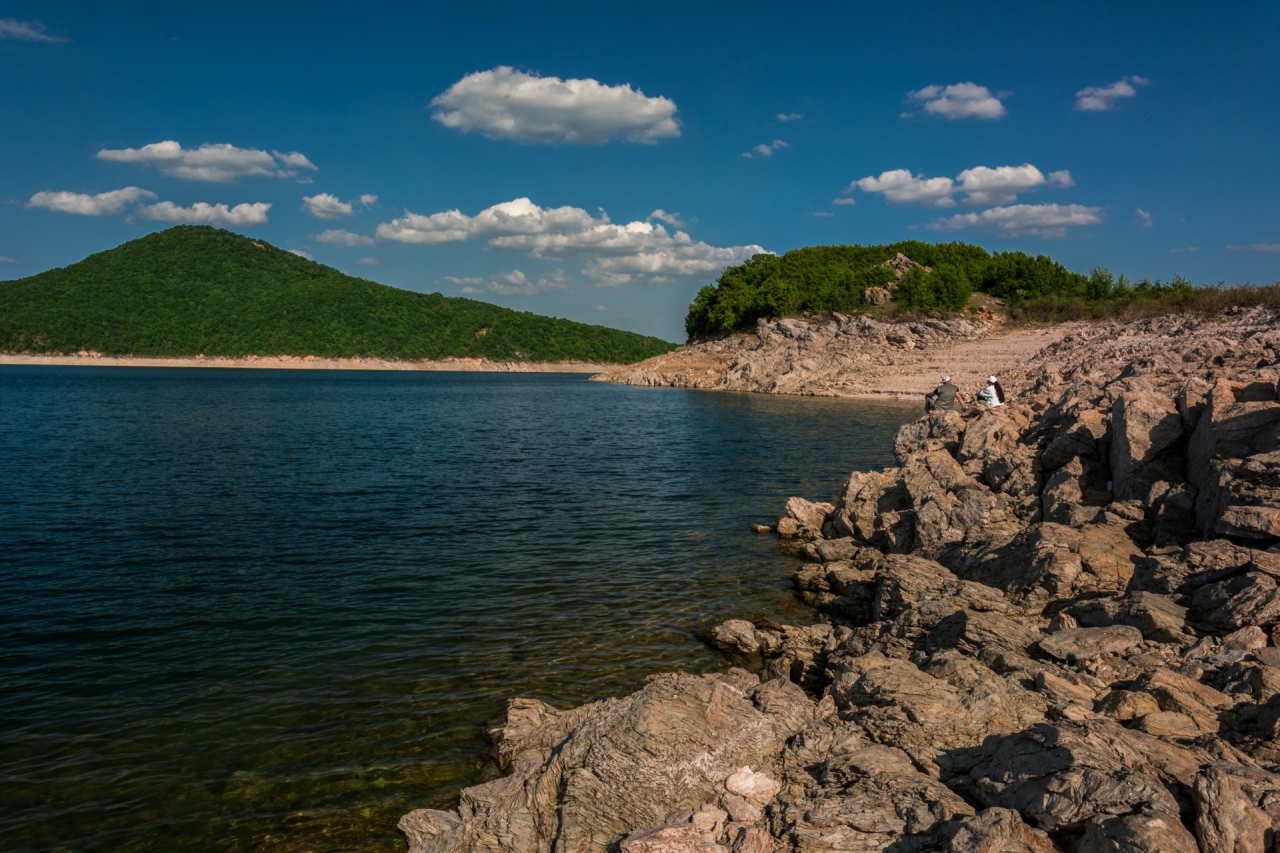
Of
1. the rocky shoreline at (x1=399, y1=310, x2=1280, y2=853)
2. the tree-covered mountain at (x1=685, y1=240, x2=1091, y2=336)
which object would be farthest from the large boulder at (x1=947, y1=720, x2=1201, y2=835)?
the tree-covered mountain at (x1=685, y1=240, x2=1091, y2=336)

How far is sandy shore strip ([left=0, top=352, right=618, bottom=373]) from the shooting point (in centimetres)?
14200

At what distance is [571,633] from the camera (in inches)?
490

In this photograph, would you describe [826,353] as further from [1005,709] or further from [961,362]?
[1005,709]

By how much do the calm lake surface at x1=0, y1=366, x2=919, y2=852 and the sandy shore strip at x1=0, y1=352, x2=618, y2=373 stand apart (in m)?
141

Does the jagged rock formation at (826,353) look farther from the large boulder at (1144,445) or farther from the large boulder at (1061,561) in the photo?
the large boulder at (1061,561)

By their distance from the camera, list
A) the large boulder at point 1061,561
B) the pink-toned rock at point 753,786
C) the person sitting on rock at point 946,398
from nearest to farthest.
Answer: the pink-toned rock at point 753,786
the large boulder at point 1061,561
the person sitting on rock at point 946,398

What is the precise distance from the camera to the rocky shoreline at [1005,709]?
18.3ft

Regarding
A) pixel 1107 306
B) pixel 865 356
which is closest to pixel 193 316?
pixel 865 356

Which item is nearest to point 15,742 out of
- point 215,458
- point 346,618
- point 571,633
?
point 346,618

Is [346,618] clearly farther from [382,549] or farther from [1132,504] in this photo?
[1132,504]

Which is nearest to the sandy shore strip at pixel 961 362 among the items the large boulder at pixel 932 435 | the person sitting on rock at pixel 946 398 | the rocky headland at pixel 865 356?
the rocky headland at pixel 865 356

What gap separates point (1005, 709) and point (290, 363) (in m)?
181

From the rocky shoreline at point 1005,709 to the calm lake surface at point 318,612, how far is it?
1.43 meters

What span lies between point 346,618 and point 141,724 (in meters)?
3.74
